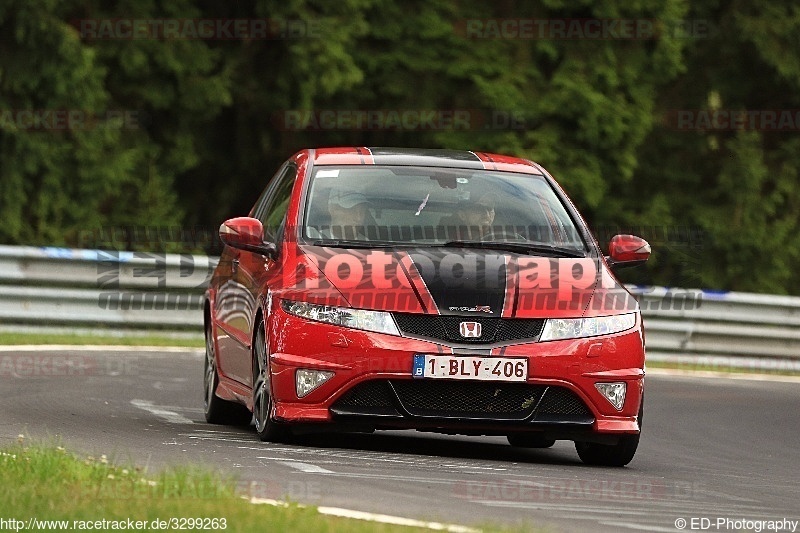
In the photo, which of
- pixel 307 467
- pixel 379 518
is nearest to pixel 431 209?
pixel 307 467

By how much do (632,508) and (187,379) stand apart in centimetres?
799

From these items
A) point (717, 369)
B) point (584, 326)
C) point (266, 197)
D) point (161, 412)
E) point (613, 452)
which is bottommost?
point (717, 369)

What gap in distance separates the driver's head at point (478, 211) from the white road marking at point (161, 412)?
2.35 m

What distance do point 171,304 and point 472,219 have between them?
10.7m

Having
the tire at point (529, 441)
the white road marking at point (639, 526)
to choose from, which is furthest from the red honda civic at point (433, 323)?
the white road marking at point (639, 526)

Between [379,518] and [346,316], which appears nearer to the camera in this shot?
[379,518]

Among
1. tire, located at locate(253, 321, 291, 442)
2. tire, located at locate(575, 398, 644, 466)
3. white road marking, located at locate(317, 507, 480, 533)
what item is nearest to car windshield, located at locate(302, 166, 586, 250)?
Result: tire, located at locate(253, 321, 291, 442)

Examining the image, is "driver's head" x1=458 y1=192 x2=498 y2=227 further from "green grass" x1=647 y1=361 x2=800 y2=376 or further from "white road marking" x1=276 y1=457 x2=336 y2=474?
"green grass" x1=647 y1=361 x2=800 y2=376

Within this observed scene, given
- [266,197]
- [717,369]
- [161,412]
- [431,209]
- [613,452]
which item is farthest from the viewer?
[717,369]

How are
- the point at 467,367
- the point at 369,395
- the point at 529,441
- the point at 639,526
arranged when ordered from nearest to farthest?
the point at 639,526, the point at 467,367, the point at 369,395, the point at 529,441

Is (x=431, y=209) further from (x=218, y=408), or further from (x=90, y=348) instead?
(x=90, y=348)

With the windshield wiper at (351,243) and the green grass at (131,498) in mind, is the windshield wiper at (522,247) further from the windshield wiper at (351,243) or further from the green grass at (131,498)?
the green grass at (131,498)

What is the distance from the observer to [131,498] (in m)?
7.23

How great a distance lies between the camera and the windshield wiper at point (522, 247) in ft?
35.0
